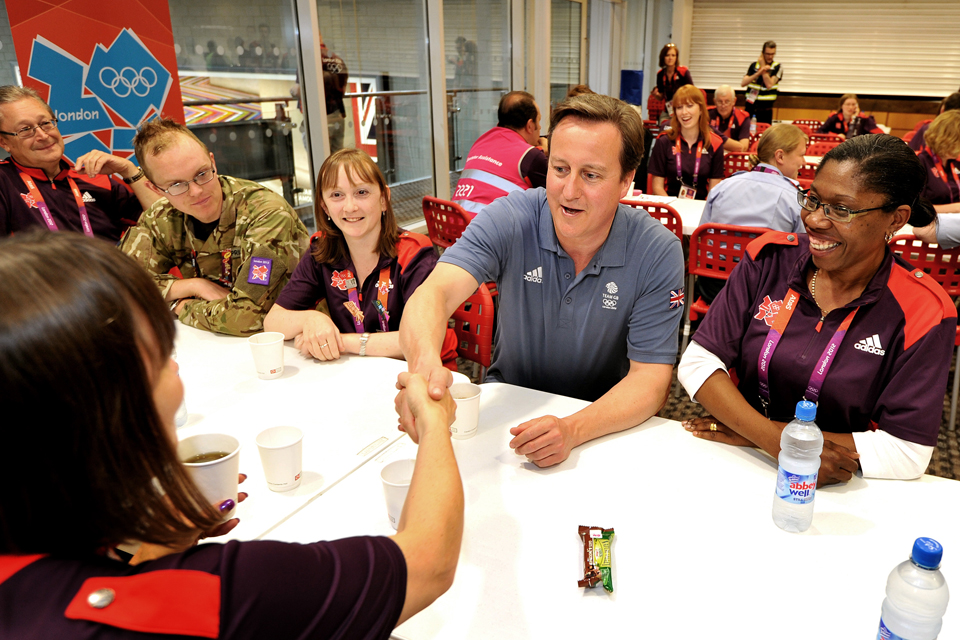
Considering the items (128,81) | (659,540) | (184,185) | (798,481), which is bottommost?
(659,540)

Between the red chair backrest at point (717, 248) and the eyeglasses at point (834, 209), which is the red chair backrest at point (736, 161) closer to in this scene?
the red chair backrest at point (717, 248)

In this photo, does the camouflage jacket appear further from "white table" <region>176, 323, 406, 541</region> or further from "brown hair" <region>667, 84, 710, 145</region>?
"brown hair" <region>667, 84, 710, 145</region>

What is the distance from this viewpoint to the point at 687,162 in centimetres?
514

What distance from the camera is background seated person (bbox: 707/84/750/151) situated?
6.77m

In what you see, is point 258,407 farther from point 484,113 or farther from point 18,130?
point 484,113

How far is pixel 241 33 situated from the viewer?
15.0ft

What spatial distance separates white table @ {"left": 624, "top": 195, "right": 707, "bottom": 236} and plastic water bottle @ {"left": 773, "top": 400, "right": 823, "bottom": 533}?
8.46ft

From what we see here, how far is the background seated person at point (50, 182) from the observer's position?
2834mm

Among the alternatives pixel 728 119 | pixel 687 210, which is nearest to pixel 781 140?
pixel 687 210

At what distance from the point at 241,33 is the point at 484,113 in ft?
11.6

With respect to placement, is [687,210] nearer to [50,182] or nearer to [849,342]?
[849,342]

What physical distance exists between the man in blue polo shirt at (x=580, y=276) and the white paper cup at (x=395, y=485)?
0.42 meters

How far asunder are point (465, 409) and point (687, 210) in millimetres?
3340

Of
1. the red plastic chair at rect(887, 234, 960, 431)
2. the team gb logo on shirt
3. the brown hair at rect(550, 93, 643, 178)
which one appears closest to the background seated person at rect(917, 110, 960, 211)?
the red plastic chair at rect(887, 234, 960, 431)
